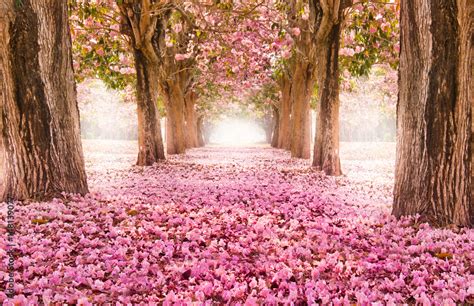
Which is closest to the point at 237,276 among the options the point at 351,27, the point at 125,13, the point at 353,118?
the point at 351,27

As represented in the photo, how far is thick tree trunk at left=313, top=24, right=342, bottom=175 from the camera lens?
15.4m

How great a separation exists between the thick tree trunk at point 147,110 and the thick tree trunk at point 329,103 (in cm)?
776

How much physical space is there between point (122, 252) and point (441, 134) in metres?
5.18

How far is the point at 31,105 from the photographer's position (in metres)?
8.29

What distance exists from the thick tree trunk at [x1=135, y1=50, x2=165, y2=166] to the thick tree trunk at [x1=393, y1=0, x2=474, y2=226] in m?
13.7

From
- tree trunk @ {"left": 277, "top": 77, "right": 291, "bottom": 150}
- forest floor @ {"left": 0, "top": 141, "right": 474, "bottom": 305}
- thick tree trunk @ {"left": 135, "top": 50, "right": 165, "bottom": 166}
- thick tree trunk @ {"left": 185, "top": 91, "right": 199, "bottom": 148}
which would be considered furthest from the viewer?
thick tree trunk @ {"left": 185, "top": 91, "right": 199, "bottom": 148}

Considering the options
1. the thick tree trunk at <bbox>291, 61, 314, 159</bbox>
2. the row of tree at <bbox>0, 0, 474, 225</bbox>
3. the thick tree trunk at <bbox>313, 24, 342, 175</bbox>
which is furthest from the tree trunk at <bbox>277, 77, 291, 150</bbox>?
the row of tree at <bbox>0, 0, 474, 225</bbox>

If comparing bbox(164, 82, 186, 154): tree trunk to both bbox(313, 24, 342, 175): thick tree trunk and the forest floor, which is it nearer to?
bbox(313, 24, 342, 175): thick tree trunk

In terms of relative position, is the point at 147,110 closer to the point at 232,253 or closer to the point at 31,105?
the point at 31,105

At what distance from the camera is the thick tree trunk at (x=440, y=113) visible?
6.61 meters

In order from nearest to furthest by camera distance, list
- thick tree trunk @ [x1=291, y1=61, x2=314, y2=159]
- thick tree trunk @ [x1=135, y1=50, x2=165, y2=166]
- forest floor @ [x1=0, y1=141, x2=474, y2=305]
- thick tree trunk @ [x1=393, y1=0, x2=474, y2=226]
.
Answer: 1. forest floor @ [x1=0, y1=141, x2=474, y2=305]
2. thick tree trunk @ [x1=393, y1=0, x2=474, y2=226]
3. thick tree trunk @ [x1=135, y1=50, x2=165, y2=166]
4. thick tree trunk @ [x1=291, y1=61, x2=314, y2=159]

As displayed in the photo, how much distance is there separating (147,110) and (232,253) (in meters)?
14.3

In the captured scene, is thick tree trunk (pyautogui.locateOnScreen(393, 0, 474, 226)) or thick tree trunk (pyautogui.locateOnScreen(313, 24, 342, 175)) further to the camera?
thick tree trunk (pyautogui.locateOnScreen(313, 24, 342, 175))

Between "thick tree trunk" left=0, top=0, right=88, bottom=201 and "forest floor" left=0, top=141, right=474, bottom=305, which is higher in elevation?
"thick tree trunk" left=0, top=0, right=88, bottom=201
